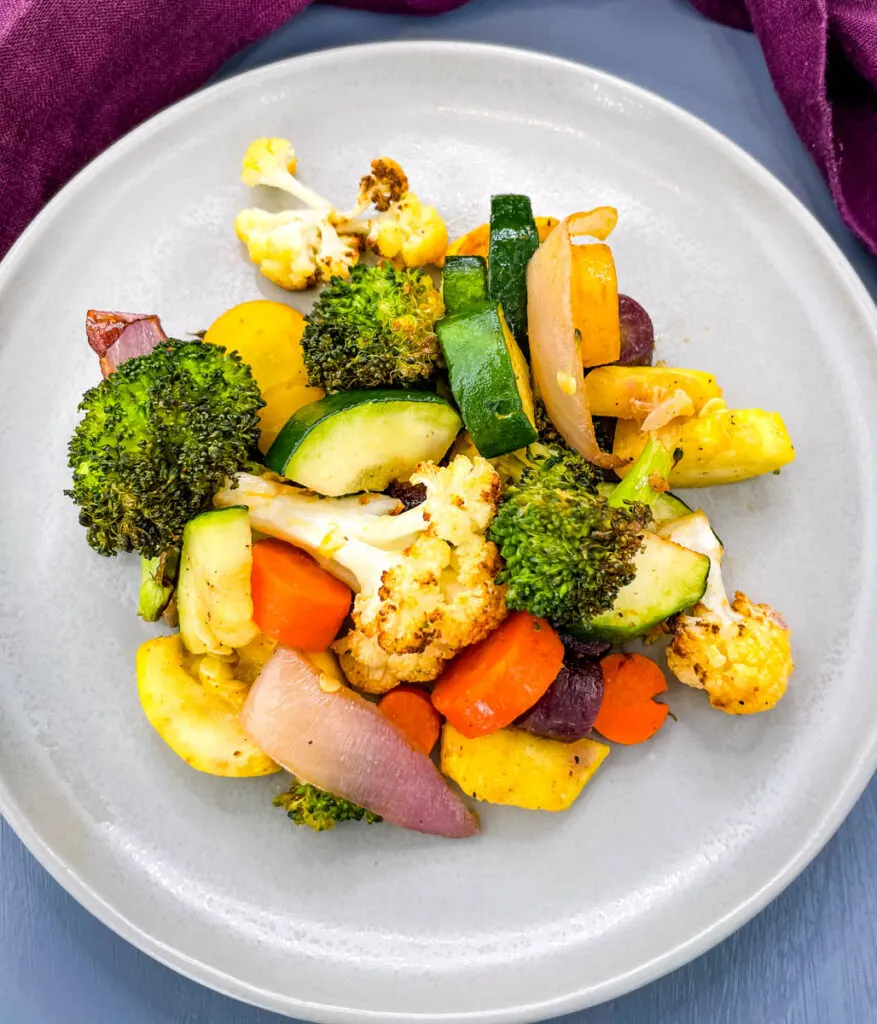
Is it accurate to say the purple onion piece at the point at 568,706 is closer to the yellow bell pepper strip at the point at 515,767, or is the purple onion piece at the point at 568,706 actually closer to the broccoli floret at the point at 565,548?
the yellow bell pepper strip at the point at 515,767

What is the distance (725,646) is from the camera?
226 centimetres

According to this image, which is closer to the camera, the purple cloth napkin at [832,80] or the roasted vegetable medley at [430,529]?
the roasted vegetable medley at [430,529]

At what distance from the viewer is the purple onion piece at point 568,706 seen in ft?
7.24

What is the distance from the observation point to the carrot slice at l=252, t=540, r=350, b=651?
2.18m

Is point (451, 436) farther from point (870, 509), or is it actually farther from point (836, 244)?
point (836, 244)

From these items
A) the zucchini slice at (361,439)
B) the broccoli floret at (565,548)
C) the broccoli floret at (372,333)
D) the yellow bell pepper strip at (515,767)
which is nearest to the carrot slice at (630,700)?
the yellow bell pepper strip at (515,767)

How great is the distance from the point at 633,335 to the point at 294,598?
1126 millimetres

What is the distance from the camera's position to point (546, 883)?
2357 millimetres

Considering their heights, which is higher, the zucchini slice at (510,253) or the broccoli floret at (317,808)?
the zucchini slice at (510,253)

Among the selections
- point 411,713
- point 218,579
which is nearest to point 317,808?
point 411,713

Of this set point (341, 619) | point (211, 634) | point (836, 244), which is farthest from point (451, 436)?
point (836, 244)

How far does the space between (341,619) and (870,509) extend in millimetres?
1502

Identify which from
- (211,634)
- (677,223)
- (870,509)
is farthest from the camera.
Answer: (677,223)

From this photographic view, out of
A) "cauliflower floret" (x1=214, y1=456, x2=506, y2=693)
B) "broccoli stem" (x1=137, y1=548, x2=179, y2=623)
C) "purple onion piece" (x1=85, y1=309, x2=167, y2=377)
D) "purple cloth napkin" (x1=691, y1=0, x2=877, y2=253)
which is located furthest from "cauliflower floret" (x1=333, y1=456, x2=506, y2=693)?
"purple cloth napkin" (x1=691, y1=0, x2=877, y2=253)
